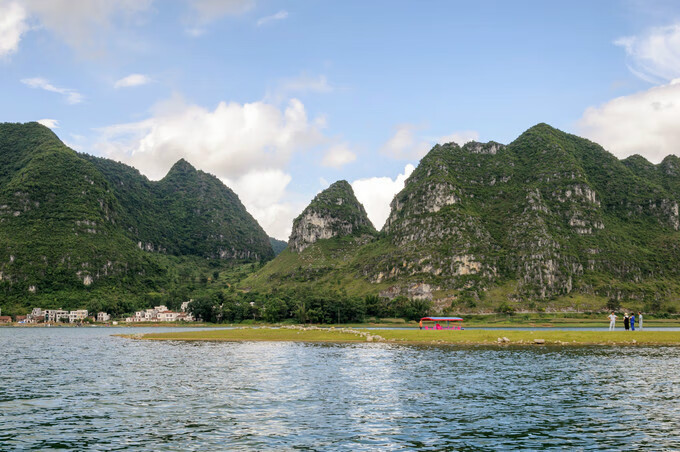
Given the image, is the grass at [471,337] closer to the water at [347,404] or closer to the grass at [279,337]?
the grass at [279,337]

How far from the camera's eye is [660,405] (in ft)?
111

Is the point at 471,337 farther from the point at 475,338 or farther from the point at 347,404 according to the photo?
the point at 347,404

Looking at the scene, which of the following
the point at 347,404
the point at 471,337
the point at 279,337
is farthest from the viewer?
the point at 279,337

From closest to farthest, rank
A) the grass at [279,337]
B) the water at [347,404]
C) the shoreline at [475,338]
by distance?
the water at [347,404] < the shoreline at [475,338] < the grass at [279,337]

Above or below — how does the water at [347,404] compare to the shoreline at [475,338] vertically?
above

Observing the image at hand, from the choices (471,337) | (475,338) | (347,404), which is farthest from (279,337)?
(347,404)

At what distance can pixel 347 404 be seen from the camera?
35781 millimetres

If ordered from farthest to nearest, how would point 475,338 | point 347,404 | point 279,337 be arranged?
point 279,337 → point 475,338 → point 347,404

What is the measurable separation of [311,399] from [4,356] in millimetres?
62431

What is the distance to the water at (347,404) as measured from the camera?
84.6 ft

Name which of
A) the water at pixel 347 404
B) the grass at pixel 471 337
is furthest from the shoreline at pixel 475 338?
the water at pixel 347 404

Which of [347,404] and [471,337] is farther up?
[347,404]

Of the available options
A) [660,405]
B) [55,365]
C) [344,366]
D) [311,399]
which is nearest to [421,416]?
[311,399]

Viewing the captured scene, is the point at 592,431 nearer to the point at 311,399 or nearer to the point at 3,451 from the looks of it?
the point at 311,399
